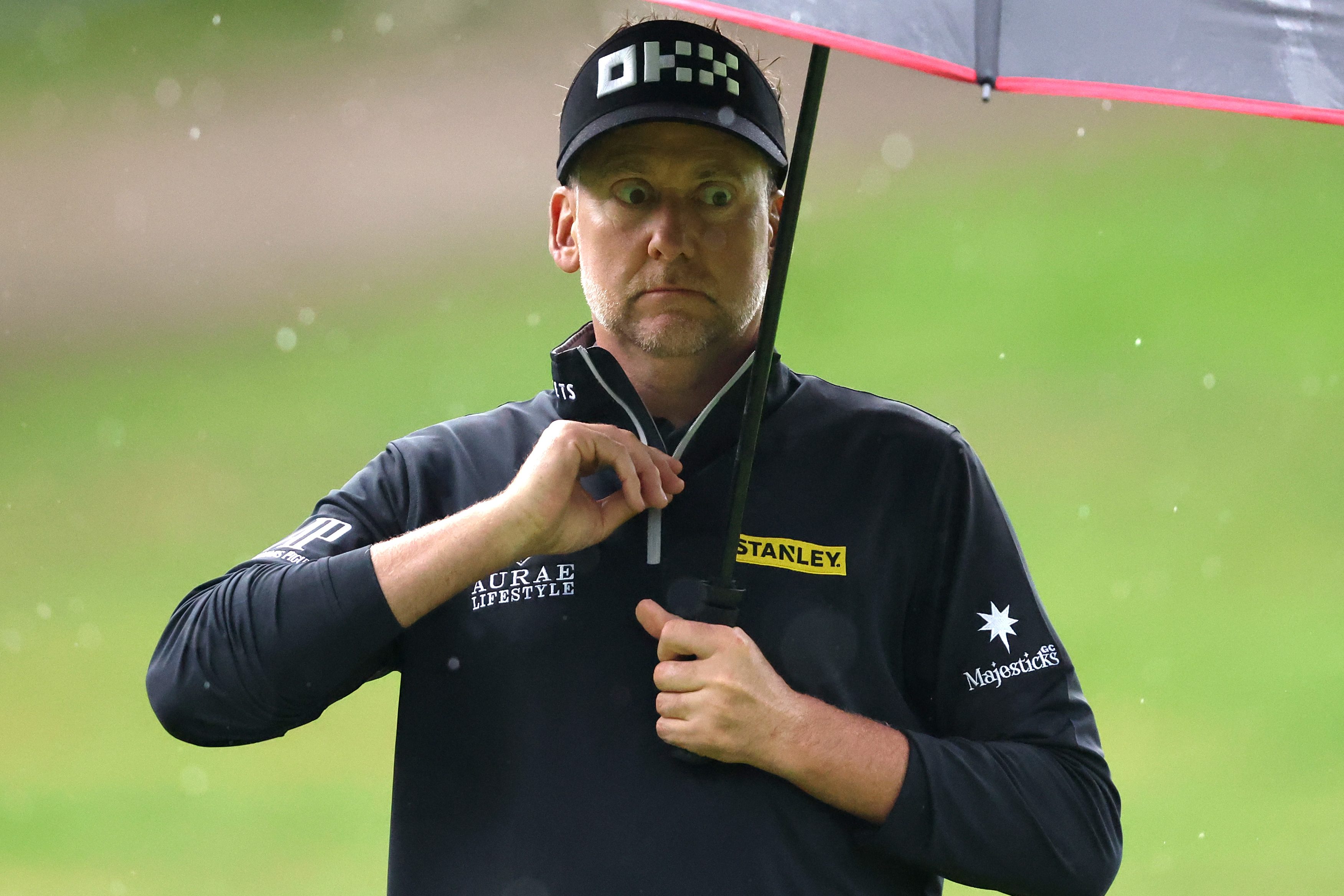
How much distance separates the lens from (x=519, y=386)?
29.8 ft

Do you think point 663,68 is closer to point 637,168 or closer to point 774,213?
point 637,168

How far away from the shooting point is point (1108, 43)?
1261 mm

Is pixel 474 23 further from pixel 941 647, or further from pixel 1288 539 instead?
pixel 941 647

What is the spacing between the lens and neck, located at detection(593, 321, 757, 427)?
6.00 ft

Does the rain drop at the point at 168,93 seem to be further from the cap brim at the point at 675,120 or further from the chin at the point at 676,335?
the chin at the point at 676,335

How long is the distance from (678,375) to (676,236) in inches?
7.9

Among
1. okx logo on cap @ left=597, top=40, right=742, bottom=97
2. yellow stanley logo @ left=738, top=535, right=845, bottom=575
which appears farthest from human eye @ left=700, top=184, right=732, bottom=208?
yellow stanley logo @ left=738, top=535, right=845, bottom=575

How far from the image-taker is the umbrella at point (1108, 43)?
1192 mm

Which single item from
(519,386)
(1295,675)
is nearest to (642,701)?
(1295,675)

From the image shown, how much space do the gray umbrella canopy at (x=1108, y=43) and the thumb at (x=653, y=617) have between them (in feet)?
2.12

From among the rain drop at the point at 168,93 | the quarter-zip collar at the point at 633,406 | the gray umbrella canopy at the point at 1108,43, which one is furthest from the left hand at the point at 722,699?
the rain drop at the point at 168,93

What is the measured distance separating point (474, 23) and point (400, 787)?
34.1ft

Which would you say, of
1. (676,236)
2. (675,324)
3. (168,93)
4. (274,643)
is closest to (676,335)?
(675,324)

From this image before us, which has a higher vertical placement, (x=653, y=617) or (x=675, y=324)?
(x=675, y=324)
